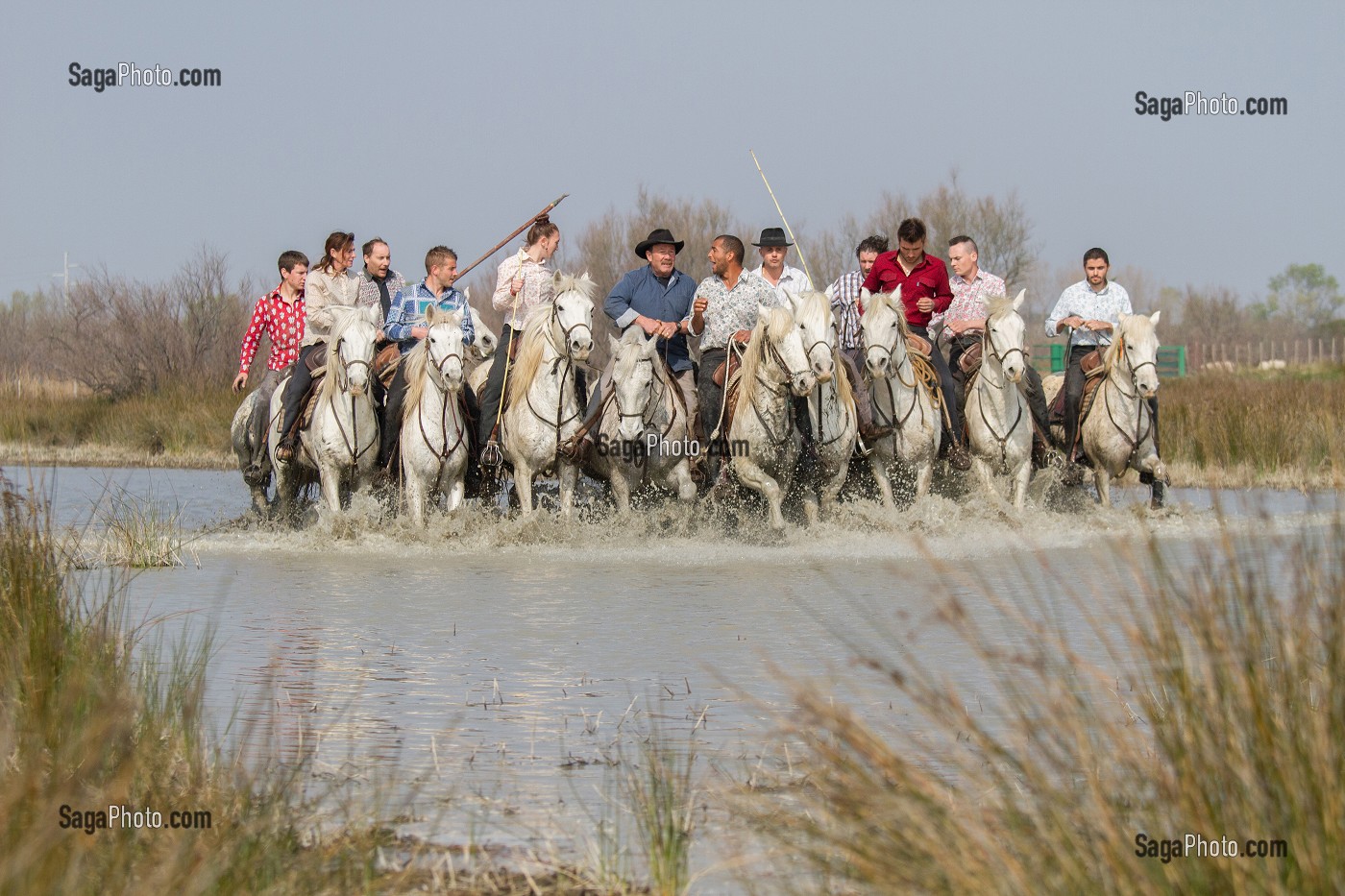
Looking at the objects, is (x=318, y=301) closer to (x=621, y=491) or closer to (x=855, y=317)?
(x=621, y=491)

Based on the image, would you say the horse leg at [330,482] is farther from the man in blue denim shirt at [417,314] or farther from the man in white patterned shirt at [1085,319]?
the man in white patterned shirt at [1085,319]

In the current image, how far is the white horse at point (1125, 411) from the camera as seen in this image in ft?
46.5

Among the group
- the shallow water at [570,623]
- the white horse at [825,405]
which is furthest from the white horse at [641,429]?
the white horse at [825,405]

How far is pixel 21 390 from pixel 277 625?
2275 centimetres

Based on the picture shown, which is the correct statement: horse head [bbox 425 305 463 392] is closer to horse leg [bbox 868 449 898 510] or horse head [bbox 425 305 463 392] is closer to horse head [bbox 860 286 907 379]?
horse head [bbox 860 286 907 379]

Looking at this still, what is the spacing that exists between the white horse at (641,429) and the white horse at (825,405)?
3.43ft

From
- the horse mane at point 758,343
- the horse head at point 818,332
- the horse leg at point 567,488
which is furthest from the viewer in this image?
the horse leg at point 567,488

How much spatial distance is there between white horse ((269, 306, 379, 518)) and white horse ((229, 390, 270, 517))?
3.07 feet

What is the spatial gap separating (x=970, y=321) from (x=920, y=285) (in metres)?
1.09

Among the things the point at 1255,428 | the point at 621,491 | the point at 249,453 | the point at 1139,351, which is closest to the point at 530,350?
the point at 621,491

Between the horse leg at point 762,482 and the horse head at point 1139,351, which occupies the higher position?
the horse head at point 1139,351

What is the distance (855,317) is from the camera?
48.5ft

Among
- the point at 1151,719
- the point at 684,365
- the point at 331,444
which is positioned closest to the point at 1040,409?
the point at 684,365

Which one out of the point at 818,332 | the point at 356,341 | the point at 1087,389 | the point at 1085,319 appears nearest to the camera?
the point at 818,332
